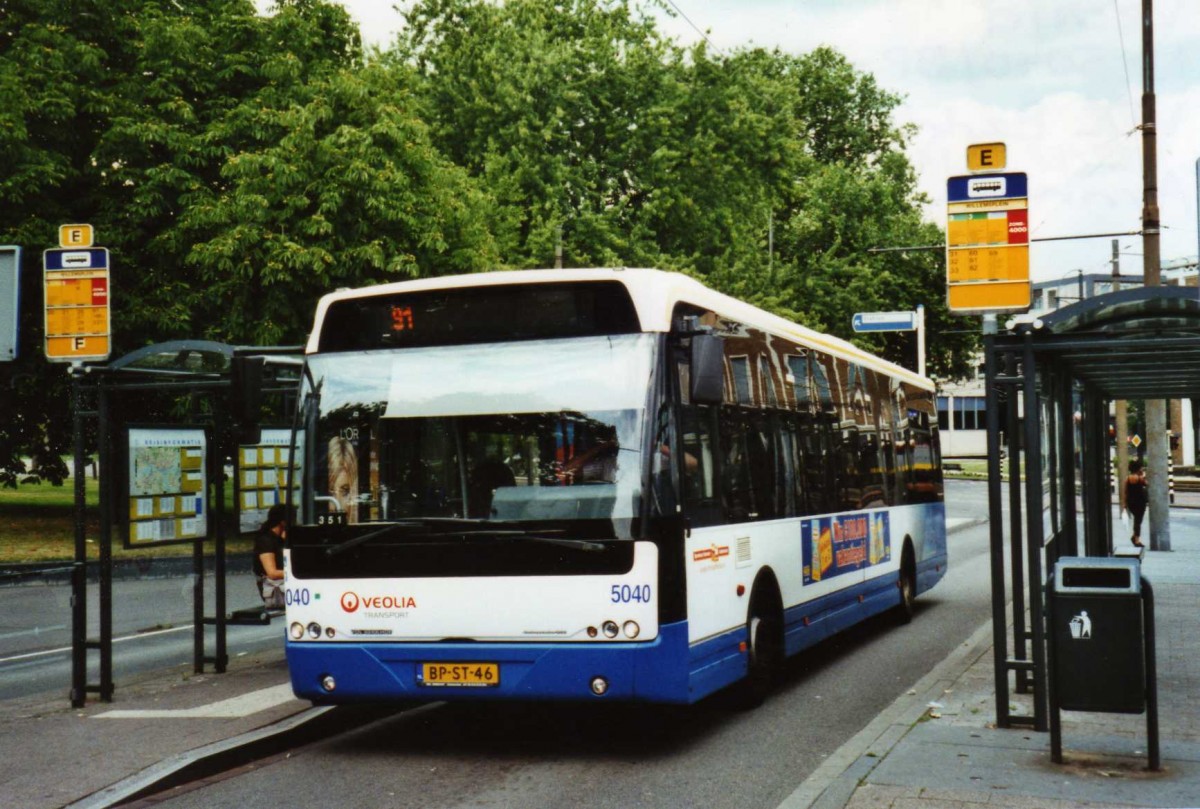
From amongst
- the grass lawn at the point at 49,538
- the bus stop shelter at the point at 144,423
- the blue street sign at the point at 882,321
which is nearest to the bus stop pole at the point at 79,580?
the bus stop shelter at the point at 144,423

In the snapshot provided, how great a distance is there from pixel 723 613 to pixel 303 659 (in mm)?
2614

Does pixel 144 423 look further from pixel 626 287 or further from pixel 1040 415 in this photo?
pixel 1040 415

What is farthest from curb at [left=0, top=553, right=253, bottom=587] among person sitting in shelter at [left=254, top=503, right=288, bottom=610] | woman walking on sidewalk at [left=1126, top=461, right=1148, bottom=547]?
woman walking on sidewalk at [left=1126, top=461, right=1148, bottom=547]

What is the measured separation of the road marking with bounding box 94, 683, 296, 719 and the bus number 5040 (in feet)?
9.82

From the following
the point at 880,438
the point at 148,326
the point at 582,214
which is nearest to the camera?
the point at 880,438

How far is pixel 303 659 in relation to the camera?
849 centimetres

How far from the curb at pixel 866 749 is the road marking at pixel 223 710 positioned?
4024 mm

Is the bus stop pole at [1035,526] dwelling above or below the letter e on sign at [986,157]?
below

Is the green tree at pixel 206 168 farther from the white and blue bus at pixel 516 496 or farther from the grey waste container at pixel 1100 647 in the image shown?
the grey waste container at pixel 1100 647

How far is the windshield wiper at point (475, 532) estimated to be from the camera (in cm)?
796

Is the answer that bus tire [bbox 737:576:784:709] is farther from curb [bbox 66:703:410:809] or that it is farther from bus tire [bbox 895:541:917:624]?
bus tire [bbox 895:541:917:624]

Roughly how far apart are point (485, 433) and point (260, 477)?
4.76 meters

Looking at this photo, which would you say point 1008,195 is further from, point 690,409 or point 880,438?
point 880,438

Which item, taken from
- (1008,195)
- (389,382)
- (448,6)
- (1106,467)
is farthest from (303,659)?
(448,6)
